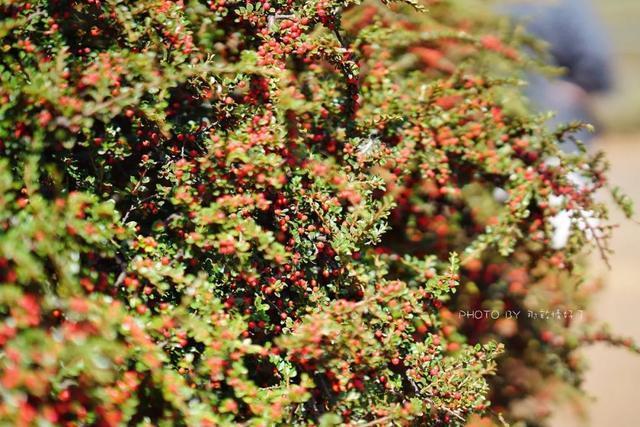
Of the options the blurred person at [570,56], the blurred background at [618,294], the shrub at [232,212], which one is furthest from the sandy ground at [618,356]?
the shrub at [232,212]

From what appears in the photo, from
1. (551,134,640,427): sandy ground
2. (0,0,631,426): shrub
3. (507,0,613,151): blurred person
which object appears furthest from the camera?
(507,0,613,151): blurred person

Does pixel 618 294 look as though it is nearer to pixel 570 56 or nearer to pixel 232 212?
pixel 570 56

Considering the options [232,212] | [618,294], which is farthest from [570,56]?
[232,212]

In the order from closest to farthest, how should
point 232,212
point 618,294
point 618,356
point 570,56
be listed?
point 232,212 < point 618,356 < point 570,56 < point 618,294

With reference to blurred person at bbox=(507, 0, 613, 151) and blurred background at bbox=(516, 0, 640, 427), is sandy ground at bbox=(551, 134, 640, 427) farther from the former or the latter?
blurred person at bbox=(507, 0, 613, 151)

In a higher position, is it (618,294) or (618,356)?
(618,356)

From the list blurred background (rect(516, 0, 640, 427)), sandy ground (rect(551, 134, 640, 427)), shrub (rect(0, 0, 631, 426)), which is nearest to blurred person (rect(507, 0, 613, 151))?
blurred background (rect(516, 0, 640, 427))
